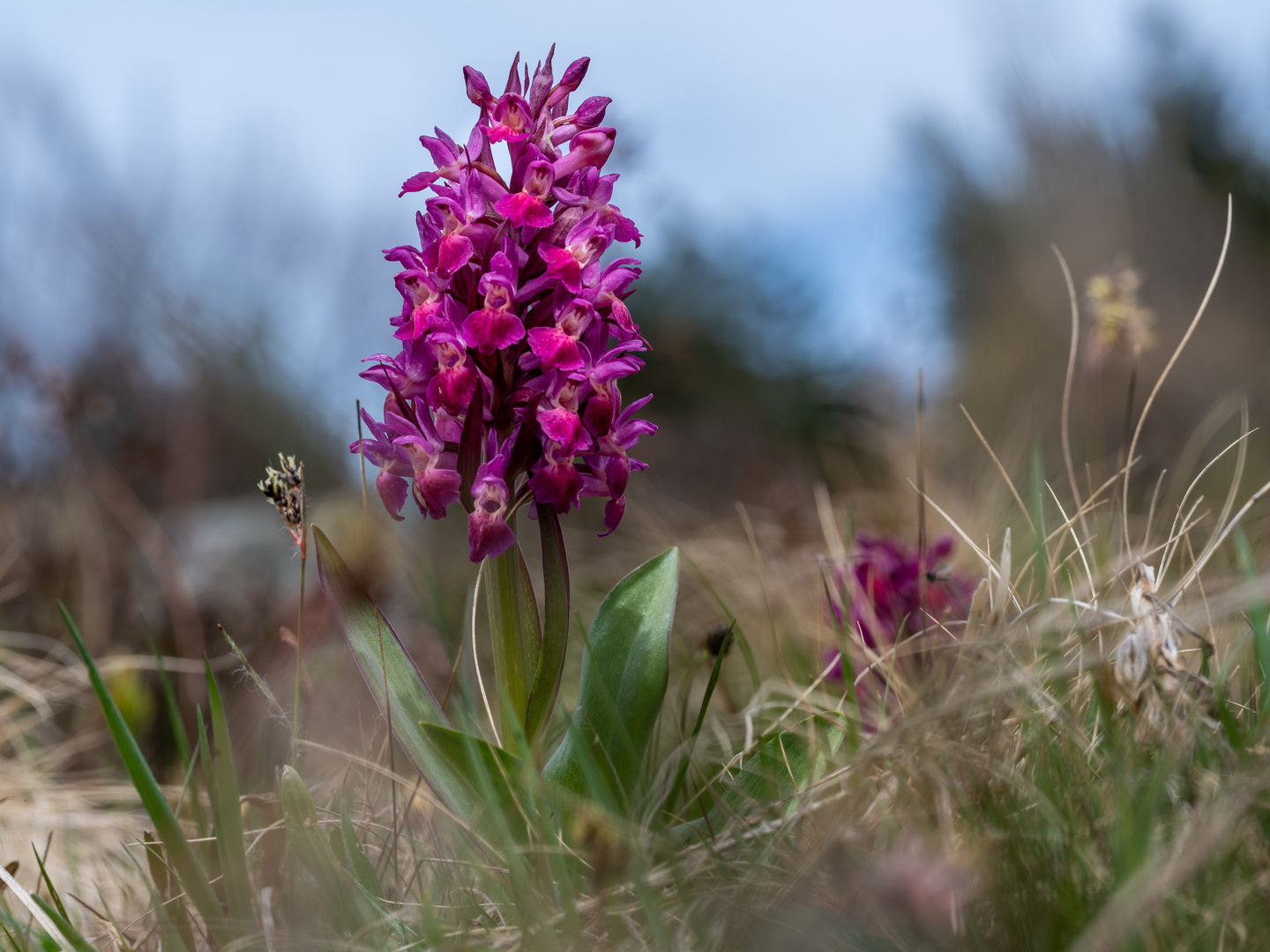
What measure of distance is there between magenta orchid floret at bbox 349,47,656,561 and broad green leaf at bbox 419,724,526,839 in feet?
0.80

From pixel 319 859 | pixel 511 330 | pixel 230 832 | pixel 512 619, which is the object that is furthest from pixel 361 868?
pixel 511 330

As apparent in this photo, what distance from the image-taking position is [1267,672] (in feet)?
3.08

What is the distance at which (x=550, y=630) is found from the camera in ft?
4.21

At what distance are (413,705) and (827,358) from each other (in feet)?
35.5

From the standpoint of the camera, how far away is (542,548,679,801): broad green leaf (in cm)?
121

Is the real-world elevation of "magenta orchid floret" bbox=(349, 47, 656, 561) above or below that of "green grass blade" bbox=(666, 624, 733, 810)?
above

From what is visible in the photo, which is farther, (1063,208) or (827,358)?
(827,358)

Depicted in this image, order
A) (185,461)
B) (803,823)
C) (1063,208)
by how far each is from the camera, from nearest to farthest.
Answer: (803,823) < (185,461) < (1063,208)

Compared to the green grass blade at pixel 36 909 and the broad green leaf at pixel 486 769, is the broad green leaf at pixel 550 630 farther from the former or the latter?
the green grass blade at pixel 36 909

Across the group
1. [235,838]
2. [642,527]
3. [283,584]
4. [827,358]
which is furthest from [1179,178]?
[235,838]

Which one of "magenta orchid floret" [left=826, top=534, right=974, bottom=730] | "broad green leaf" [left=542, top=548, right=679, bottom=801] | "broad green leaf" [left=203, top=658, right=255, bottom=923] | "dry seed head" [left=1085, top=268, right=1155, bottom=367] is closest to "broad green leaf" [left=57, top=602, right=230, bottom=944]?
"broad green leaf" [left=203, top=658, right=255, bottom=923]

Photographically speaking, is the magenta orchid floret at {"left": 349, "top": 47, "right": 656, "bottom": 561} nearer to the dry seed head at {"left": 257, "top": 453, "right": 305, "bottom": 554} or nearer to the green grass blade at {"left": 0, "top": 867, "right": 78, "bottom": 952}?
the dry seed head at {"left": 257, "top": 453, "right": 305, "bottom": 554}

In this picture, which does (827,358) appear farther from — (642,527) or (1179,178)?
(642,527)

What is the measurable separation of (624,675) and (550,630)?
5.2 inches
